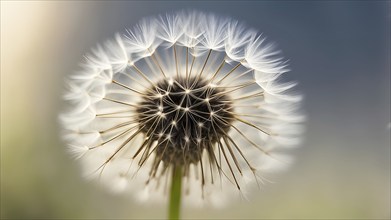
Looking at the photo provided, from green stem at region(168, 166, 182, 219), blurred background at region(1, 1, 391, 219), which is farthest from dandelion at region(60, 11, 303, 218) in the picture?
blurred background at region(1, 1, 391, 219)

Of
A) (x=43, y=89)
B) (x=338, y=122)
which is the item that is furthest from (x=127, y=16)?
(x=338, y=122)

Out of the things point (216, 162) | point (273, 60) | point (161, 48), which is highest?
point (161, 48)

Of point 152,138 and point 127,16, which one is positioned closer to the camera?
point 152,138

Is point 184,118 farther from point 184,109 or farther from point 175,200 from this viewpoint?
point 175,200

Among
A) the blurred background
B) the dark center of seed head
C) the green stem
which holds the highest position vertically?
the blurred background

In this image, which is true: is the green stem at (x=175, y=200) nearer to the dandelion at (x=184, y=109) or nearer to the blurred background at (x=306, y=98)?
the dandelion at (x=184, y=109)

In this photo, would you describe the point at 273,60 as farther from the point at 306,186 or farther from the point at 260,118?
the point at 306,186

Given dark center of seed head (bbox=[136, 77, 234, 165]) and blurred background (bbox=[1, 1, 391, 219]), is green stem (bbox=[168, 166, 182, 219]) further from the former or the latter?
blurred background (bbox=[1, 1, 391, 219])
